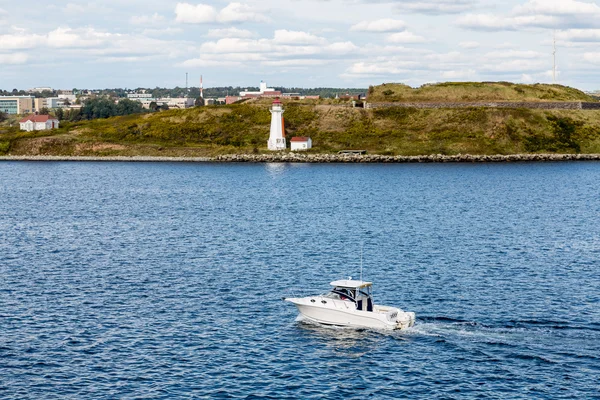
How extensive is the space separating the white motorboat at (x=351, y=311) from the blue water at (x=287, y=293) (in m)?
0.81

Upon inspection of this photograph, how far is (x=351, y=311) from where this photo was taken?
169 feet

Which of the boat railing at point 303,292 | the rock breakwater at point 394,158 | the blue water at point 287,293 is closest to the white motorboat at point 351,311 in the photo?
the blue water at point 287,293

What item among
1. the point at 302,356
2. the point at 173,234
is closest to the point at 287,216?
the point at 173,234

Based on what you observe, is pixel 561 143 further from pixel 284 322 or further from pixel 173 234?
pixel 284 322

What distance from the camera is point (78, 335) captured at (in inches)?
1981

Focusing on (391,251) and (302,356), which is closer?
(302,356)

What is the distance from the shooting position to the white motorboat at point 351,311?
5103 cm

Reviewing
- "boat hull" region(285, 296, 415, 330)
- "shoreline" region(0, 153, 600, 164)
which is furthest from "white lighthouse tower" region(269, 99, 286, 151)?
"boat hull" region(285, 296, 415, 330)

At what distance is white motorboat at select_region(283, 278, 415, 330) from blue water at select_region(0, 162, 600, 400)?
811 mm

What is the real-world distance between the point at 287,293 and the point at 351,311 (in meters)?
10.5

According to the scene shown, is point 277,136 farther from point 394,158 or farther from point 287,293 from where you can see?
point 287,293

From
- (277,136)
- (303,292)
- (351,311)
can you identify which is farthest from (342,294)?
(277,136)

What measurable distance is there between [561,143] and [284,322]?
15956 cm

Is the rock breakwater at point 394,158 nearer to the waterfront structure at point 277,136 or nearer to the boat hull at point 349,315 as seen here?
the waterfront structure at point 277,136
